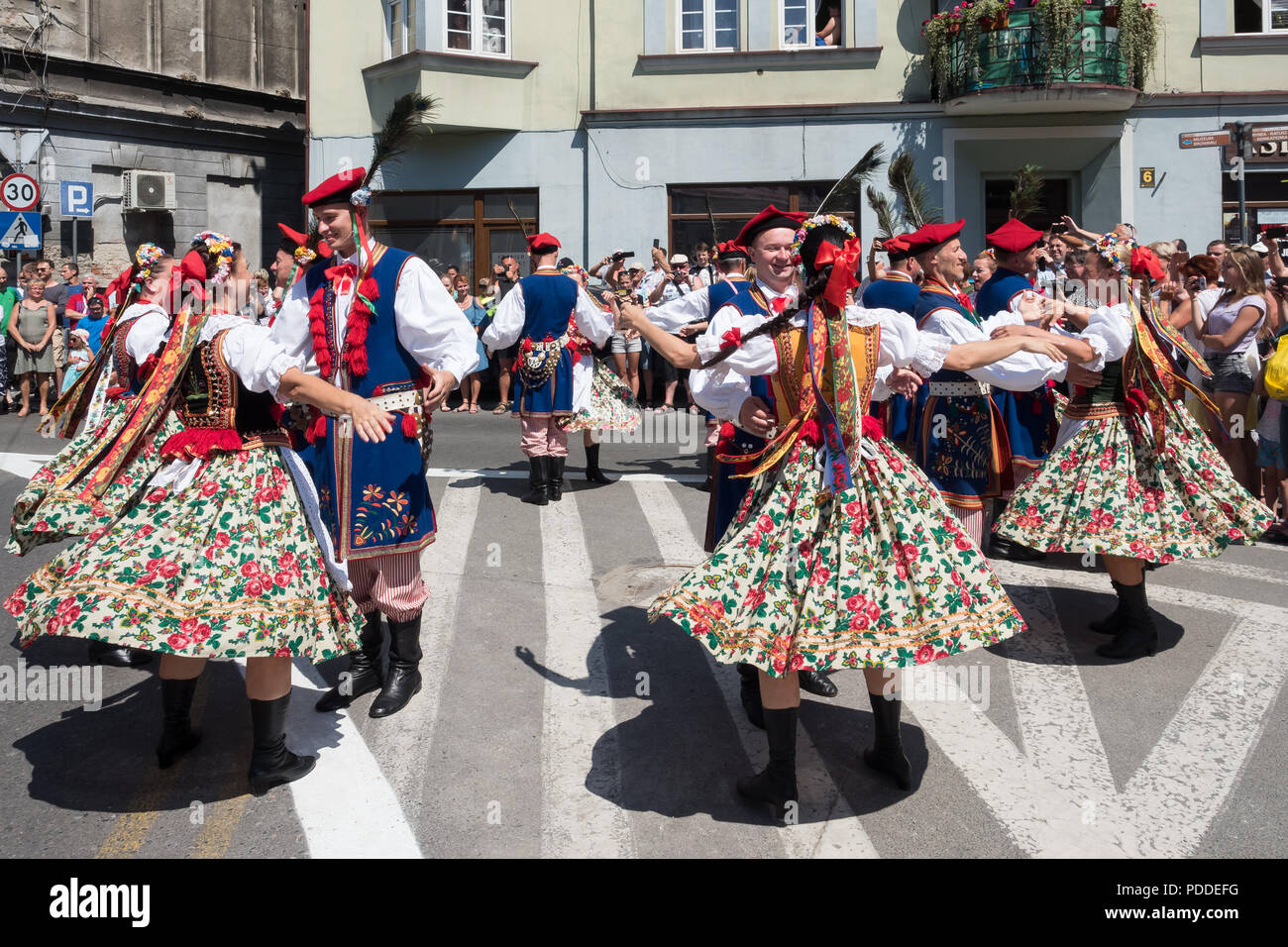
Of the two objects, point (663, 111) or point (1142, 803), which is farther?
point (663, 111)

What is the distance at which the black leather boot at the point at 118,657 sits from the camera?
5336 millimetres

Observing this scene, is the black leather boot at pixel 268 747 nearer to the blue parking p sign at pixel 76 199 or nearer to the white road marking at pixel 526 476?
the white road marking at pixel 526 476

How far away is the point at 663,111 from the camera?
18.9 meters

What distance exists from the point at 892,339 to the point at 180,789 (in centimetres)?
292

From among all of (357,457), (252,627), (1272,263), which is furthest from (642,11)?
(252,627)

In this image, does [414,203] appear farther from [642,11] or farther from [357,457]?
[357,457]

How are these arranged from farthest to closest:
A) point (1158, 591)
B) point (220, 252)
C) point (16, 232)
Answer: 1. point (16, 232)
2. point (1158, 591)
3. point (220, 252)

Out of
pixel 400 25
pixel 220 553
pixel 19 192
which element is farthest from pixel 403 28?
pixel 220 553

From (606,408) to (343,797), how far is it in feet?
20.1

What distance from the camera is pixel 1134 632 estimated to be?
5.45m

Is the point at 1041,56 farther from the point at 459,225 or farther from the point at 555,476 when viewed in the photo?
the point at 555,476

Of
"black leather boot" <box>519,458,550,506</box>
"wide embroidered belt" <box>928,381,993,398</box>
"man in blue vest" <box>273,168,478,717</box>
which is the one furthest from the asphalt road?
"black leather boot" <box>519,458,550,506</box>
